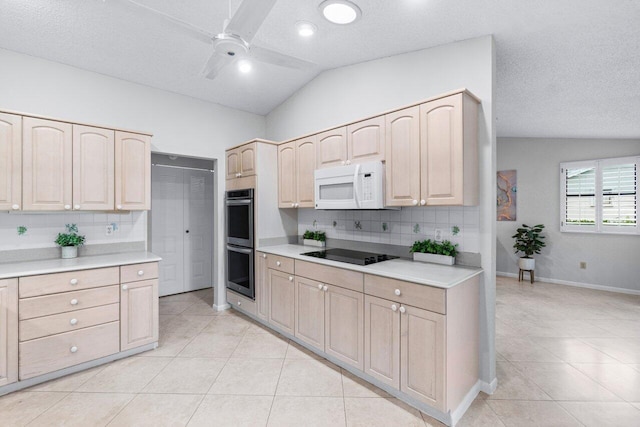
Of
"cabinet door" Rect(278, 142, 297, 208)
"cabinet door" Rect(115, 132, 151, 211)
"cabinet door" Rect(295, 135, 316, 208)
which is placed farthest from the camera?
"cabinet door" Rect(278, 142, 297, 208)

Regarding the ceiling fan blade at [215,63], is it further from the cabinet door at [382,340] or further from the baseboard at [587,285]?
the baseboard at [587,285]

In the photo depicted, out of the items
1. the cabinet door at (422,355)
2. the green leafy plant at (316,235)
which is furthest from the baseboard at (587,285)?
the cabinet door at (422,355)

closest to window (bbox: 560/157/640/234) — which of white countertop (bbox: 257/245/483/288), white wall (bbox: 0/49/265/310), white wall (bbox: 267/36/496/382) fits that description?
white wall (bbox: 267/36/496/382)

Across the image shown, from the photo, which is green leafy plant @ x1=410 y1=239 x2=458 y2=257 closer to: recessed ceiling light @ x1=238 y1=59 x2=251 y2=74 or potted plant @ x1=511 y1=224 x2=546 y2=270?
recessed ceiling light @ x1=238 y1=59 x2=251 y2=74

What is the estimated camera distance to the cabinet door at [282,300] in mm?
3014

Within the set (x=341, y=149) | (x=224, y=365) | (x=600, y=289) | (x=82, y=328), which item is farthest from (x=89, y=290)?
(x=600, y=289)

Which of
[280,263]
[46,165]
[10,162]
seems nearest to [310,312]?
[280,263]

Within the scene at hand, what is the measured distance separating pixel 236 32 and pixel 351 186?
5.16ft

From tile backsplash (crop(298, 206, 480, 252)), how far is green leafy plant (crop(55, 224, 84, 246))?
7.87 feet

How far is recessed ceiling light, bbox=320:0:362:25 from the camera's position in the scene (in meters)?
2.14

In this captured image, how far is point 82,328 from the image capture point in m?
2.50

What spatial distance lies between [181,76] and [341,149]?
203cm

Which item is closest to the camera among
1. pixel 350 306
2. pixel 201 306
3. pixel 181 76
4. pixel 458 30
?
pixel 458 30

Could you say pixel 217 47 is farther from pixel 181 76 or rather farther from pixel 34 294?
Result: pixel 34 294
